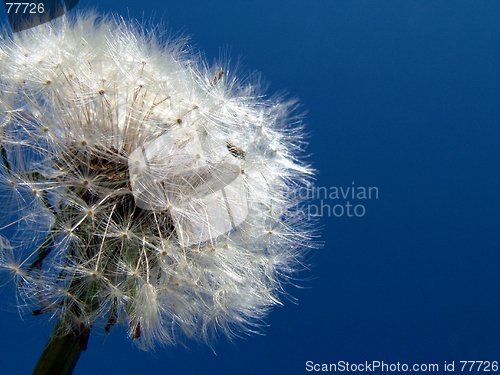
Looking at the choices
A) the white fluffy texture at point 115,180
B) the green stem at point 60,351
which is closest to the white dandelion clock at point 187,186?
the white fluffy texture at point 115,180

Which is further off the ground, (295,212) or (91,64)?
(91,64)

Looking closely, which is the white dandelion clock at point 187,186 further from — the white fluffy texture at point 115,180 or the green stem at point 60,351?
the green stem at point 60,351

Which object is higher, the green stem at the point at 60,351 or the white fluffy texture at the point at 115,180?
the white fluffy texture at the point at 115,180

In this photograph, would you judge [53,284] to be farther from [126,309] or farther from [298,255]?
[298,255]

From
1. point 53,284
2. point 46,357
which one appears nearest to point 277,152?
point 53,284

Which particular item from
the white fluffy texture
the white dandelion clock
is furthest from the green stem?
the white dandelion clock

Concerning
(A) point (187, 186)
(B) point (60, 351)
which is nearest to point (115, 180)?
(A) point (187, 186)

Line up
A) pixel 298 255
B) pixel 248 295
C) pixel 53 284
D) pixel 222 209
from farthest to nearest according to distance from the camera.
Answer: pixel 298 255
pixel 248 295
pixel 222 209
pixel 53 284
